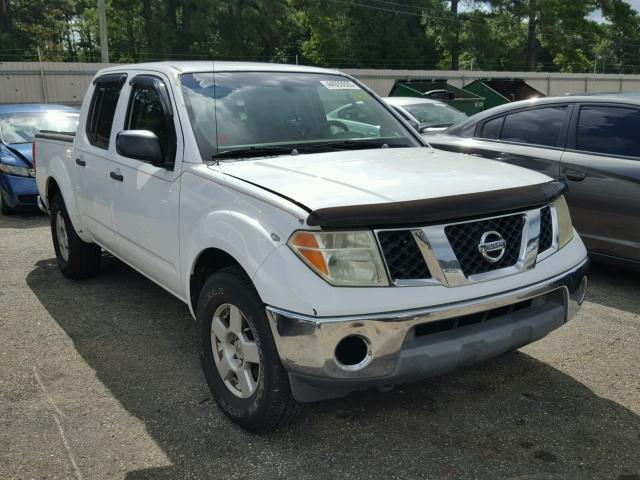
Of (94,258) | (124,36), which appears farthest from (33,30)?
(94,258)

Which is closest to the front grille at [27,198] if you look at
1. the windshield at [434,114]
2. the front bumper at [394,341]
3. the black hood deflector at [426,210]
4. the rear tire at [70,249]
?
the rear tire at [70,249]

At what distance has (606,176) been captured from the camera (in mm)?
5418

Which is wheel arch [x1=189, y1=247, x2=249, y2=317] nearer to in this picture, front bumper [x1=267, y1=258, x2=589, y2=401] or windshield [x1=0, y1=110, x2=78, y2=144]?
front bumper [x1=267, y1=258, x2=589, y2=401]

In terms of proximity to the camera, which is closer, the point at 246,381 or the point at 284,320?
the point at 284,320

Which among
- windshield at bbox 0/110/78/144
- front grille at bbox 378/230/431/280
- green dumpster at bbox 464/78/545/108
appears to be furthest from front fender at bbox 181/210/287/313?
green dumpster at bbox 464/78/545/108

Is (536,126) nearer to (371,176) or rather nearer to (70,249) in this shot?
(371,176)

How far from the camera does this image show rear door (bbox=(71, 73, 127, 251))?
4.72 m

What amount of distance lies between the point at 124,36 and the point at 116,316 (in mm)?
51418

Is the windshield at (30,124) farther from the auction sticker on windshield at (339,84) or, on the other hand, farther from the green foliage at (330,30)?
the green foliage at (330,30)

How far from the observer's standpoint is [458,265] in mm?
2904

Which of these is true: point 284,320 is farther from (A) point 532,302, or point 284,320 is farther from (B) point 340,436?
(A) point 532,302

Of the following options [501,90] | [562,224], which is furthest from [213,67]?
[501,90]

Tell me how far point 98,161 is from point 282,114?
1569 mm

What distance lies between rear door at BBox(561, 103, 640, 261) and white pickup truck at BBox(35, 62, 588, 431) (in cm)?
190
